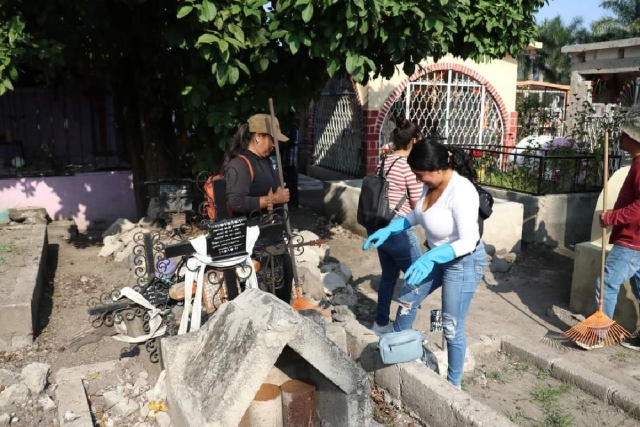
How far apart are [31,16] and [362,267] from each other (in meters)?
4.34

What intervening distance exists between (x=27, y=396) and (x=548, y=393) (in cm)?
324

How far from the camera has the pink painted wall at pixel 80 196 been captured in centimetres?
898

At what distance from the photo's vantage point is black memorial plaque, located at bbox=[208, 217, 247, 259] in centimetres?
350

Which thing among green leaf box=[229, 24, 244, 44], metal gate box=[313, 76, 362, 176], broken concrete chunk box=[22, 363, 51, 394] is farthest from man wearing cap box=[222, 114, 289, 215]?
metal gate box=[313, 76, 362, 176]

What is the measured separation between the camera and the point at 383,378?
3.52m

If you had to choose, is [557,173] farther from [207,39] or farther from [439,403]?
[439,403]

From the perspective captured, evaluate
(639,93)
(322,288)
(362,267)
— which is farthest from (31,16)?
(639,93)

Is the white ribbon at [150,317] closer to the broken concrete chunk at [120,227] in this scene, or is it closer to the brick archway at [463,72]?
the broken concrete chunk at [120,227]

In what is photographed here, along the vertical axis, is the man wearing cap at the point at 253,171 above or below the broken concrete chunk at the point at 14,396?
above

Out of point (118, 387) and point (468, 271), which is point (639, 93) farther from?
point (118, 387)

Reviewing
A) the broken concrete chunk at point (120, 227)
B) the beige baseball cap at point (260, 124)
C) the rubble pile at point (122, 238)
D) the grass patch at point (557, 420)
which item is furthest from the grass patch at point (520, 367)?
the broken concrete chunk at point (120, 227)

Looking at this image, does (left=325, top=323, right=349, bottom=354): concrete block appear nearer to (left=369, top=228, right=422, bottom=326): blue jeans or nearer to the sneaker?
(left=369, top=228, right=422, bottom=326): blue jeans

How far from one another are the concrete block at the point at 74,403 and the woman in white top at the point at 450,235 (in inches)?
77.0

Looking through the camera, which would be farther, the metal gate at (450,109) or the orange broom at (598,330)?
the metal gate at (450,109)
